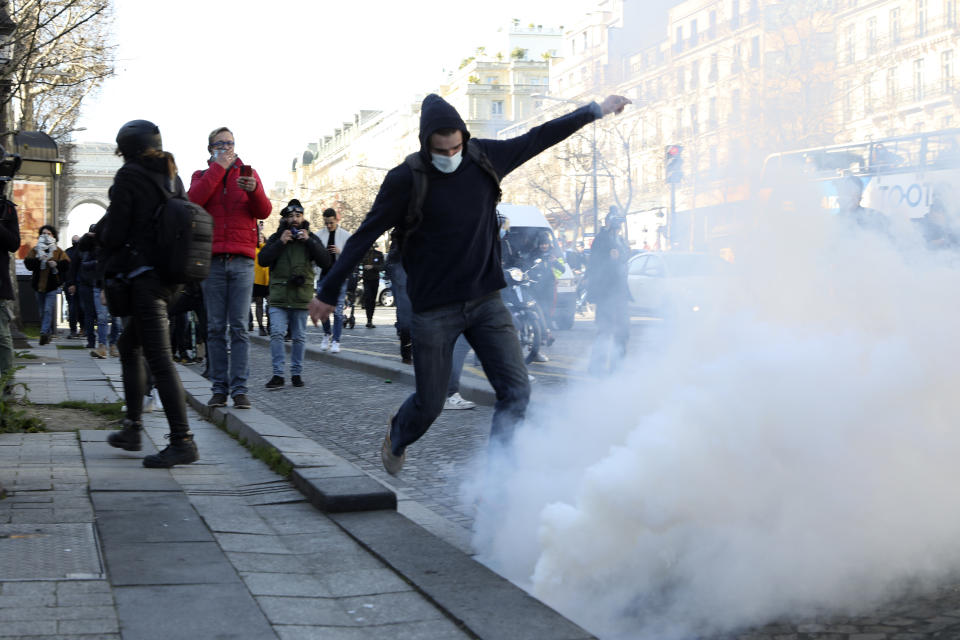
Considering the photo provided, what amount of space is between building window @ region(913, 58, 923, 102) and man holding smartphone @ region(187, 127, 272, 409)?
4.88 metres

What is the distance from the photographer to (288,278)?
10.2 metres

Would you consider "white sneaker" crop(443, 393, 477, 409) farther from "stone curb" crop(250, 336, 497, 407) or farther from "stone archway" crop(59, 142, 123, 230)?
"stone archway" crop(59, 142, 123, 230)

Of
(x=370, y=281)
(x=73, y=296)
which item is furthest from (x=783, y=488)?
(x=370, y=281)

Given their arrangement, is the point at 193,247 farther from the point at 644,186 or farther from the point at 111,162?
the point at 111,162

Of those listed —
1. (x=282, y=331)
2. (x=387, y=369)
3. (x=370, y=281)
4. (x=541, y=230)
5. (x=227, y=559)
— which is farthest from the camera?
(x=370, y=281)

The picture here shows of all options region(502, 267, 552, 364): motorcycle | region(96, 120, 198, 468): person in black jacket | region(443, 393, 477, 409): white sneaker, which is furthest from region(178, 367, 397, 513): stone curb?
region(502, 267, 552, 364): motorcycle

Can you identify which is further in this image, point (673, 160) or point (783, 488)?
point (673, 160)

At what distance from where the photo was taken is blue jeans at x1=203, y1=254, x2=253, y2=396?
7.48 m

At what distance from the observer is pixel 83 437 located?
6215 mm

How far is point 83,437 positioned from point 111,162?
94197mm

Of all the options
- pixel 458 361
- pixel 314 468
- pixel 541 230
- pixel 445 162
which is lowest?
pixel 314 468

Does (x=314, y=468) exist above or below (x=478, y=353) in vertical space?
below

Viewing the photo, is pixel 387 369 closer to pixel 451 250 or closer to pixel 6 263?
pixel 6 263

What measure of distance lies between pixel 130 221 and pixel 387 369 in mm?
5901
